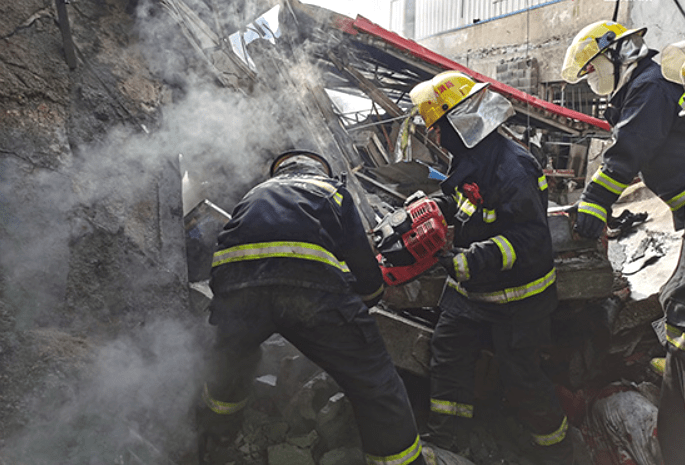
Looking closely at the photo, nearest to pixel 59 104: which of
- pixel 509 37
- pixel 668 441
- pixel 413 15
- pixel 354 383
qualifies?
pixel 354 383

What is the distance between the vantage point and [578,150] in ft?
28.6

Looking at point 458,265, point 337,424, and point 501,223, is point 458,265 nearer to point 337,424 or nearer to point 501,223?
point 501,223

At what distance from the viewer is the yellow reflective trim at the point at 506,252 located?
8.09 ft

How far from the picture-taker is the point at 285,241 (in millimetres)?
2021

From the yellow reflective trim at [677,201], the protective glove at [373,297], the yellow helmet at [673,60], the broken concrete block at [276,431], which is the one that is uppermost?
the yellow helmet at [673,60]

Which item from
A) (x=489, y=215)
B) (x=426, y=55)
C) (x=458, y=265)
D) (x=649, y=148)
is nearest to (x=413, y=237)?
(x=458, y=265)

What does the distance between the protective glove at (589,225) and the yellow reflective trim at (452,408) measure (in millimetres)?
1305

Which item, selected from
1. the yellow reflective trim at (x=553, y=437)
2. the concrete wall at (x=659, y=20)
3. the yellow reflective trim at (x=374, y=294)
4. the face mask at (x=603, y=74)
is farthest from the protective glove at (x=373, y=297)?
the concrete wall at (x=659, y=20)

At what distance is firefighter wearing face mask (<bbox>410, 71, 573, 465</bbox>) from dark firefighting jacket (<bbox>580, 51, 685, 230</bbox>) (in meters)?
0.41

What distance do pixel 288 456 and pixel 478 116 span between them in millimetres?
2239

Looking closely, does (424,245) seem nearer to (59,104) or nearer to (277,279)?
(277,279)

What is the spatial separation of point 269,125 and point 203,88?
779 mm

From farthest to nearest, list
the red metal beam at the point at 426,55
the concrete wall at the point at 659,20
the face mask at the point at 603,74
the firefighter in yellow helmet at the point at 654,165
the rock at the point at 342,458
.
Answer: the concrete wall at the point at 659,20, the red metal beam at the point at 426,55, the face mask at the point at 603,74, the rock at the point at 342,458, the firefighter in yellow helmet at the point at 654,165

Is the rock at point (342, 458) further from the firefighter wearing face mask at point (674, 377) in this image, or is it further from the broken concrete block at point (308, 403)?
the firefighter wearing face mask at point (674, 377)
